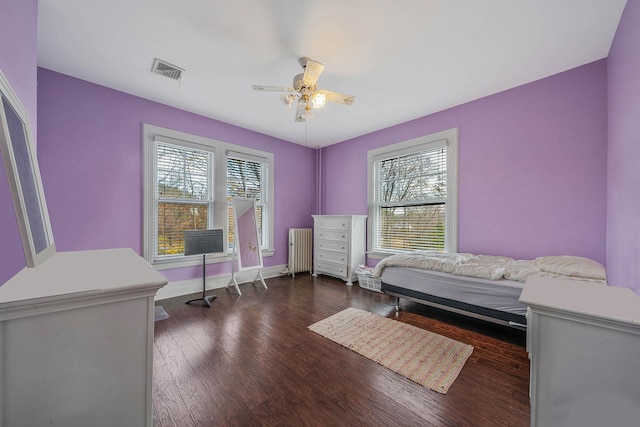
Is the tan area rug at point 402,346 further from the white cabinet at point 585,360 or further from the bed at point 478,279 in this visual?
the white cabinet at point 585,360

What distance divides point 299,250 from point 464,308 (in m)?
2.91

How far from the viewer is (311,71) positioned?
2.21 m

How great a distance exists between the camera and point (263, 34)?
6.53 ft

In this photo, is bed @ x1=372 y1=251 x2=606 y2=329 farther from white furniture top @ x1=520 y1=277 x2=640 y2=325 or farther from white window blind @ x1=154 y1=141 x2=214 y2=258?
white window blind @ x1=154 y1=141 x2=214 y2=258

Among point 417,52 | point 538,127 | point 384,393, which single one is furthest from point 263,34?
point 538,127

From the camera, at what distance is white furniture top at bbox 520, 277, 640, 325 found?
64cm

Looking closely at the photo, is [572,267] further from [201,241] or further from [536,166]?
[201,241]

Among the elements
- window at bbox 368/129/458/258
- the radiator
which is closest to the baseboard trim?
the radiator

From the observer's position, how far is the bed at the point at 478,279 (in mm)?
2043

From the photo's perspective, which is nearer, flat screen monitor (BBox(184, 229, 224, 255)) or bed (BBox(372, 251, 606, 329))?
bed (BBox(372, 251, 606, 329))

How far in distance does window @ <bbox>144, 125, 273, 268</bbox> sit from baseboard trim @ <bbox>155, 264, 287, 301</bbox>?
10.8 inches

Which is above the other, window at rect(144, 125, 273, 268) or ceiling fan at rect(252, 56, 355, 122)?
ceiling fan at rect(252, 56, 355, 122)

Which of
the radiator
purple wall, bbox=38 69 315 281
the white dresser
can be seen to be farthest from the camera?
the radiator

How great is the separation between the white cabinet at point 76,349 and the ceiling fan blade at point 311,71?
2.10m
